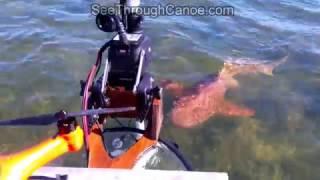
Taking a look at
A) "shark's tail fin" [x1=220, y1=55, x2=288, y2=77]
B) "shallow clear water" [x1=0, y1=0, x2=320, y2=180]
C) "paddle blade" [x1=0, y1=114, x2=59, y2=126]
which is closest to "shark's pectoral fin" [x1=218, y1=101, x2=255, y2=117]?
"shallow clear water" [x1=0, y1=0, x2=320, y2=180]

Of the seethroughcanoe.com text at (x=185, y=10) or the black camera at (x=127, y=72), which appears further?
the seethroughcanoe.com text at (x=185, y=10)

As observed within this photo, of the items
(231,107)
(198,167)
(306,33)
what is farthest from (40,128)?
(306,33)

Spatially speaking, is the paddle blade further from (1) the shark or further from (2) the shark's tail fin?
(2) the shark's tail fin

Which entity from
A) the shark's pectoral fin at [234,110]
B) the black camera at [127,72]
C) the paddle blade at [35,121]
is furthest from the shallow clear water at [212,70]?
the paddle blade at [35,121]

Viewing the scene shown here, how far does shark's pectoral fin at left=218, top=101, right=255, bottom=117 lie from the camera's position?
19.9ft

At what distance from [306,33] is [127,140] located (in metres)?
5.35

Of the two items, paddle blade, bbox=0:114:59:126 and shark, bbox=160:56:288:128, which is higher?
paddle blade, bbox=0:114:59:126

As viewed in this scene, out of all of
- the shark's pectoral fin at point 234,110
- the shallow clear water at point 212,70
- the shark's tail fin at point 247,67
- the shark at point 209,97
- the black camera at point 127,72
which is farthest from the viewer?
the shark's tail fin at point 247,67

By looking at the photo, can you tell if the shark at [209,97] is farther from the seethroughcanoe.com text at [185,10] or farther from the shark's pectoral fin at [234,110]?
the seethroughcanoe.com text at [185,10]

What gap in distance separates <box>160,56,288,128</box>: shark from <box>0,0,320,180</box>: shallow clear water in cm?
12

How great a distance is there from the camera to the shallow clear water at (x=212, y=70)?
17.9ft

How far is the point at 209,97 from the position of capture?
6.25m

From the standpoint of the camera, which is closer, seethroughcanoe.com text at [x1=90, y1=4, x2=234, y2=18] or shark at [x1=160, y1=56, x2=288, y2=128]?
shark at [x1=160, y1=56, x2=288, y2=128]

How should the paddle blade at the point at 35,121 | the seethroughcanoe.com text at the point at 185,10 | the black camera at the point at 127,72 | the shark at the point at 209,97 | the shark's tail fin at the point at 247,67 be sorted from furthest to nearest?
the seethroughcanoe.com text at the point at 185,10, the shark's tail fin at the point at 247,67, the shark at the point at 209,97, the black camera at the point at 127,72, the paddle blade at the point at 35,121
